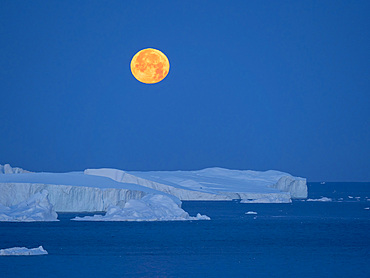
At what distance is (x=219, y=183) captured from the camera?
7856cm

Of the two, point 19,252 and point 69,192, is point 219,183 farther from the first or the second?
point 19,252

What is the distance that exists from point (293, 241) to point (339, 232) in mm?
7012

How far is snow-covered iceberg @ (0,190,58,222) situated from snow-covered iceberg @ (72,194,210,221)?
278cm

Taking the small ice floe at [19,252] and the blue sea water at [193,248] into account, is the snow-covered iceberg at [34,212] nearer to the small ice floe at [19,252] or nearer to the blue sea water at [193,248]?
the blue sea water at [193,248]

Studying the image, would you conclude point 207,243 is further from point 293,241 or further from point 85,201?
point 85,201

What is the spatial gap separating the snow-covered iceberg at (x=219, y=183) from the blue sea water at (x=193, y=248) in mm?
16377

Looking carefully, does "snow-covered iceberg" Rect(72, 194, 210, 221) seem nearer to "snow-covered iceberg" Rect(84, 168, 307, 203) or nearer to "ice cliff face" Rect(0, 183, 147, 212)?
"ice cliff face" Rect(0, 183, 147, 212)

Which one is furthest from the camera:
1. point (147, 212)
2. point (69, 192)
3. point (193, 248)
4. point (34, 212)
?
point (69, 192)

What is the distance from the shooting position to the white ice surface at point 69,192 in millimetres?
45656

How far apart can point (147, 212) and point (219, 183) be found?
119 ft

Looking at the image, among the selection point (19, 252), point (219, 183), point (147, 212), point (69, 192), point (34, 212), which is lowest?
point (19, 252)

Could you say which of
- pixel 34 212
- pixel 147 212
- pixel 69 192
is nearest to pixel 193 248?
pixel 147 212

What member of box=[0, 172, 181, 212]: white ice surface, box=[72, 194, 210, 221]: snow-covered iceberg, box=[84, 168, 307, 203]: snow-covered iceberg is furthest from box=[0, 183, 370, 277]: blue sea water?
box=[84, 168, 307, 203]: snow-covered iceberg

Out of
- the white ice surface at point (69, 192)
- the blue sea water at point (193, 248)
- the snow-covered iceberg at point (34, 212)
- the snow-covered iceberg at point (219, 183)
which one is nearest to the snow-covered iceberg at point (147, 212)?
the blue sea water at point (193, 248)
